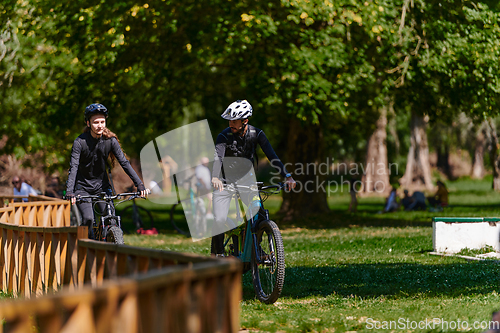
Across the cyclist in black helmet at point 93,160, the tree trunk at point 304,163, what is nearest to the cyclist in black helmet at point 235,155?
the cyclist in black helmet at point 93,160

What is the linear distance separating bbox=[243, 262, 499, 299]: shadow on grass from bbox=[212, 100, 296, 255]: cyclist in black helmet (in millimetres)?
1129

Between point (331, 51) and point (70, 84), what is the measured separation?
25.1 feet

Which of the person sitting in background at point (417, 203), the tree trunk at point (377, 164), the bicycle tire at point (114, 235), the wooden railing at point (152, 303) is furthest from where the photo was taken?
the tree trunk at point (377, 164)

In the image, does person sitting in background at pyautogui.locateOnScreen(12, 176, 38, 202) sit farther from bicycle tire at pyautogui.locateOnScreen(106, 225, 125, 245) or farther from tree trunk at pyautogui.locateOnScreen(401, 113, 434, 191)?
tree trunk at pyautogui.locateOnScreen(401, 113, 434, 191)

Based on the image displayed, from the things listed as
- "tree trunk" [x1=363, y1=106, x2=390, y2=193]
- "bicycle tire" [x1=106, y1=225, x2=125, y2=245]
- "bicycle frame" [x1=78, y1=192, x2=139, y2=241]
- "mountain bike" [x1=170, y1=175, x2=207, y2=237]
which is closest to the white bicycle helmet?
"bicycle frame" [x1=78, y1=192, x2=139, y2=241]

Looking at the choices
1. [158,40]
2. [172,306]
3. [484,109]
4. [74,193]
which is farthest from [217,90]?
[172,306]

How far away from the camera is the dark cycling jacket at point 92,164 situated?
698 cm

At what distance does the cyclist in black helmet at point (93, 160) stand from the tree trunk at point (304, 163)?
12700 mm

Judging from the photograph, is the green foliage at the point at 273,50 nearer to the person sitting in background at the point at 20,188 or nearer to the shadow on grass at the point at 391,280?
the person sitting in background at the point at 20,188

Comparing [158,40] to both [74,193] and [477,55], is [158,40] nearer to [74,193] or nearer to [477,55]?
[477,55]

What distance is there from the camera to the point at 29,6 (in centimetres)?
1780

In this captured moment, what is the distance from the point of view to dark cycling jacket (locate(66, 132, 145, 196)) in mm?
6977

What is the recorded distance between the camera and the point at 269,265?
6.57 m

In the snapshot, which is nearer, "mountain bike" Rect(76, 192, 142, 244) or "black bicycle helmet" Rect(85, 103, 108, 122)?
"mountain bike" Rect(76, 192, 142, 244)
